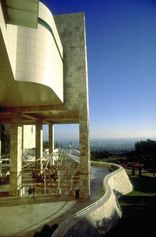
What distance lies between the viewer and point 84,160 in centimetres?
1922

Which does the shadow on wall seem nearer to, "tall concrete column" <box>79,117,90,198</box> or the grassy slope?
the grassy slope

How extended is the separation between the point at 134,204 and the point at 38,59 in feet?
43.9

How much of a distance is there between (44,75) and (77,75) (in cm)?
562

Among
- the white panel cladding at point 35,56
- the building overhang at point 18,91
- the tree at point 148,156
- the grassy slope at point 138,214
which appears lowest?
the grassy slope at point 138,214

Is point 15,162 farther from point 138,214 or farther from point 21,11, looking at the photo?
point 21,11

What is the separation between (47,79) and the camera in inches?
587

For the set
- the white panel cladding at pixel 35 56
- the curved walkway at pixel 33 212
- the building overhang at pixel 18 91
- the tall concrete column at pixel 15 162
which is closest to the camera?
the building overhang at pixel 18 91

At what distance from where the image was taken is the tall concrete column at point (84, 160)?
61.8 feet

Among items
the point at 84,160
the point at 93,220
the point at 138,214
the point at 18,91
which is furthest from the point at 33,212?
the point at 18,91

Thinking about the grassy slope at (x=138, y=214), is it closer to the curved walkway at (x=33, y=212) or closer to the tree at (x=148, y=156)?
the curved walkway at (x=33, y=212)

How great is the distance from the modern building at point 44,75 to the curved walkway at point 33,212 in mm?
1791

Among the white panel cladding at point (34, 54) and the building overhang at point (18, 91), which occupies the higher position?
the white panel cladding at point (34, 54)

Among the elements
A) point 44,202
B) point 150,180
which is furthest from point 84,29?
point 150,180

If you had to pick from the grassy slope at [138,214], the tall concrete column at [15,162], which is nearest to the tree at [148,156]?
the grassy slope at [138,214]
